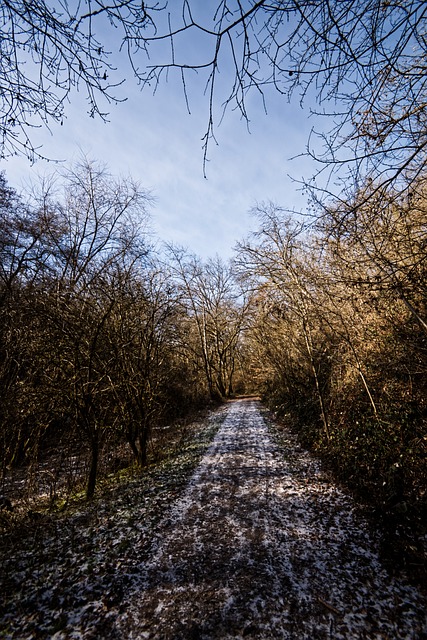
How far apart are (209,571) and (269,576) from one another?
62 cm

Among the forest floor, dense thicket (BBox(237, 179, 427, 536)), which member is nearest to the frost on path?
the forest floor

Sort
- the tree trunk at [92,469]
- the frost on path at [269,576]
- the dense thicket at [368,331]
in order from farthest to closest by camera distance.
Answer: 1. the tree trunk at [92,469]
2. the dense thicket at [368,331]
3. the frost on path at [269,576]

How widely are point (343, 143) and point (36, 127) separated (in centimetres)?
285

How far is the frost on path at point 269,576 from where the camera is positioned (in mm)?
2324

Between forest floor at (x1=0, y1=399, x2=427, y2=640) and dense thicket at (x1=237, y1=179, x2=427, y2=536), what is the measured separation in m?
0.91

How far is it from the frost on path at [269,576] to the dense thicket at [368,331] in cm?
87

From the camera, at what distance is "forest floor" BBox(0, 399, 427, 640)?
2363 mm

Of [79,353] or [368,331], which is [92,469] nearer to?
[79,353]

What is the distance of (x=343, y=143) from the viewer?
289cm

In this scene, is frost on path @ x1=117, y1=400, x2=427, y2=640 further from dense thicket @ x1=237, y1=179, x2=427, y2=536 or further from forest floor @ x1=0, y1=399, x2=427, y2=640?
dense thicket @ x1=237, y1=179, x2=427, y2=536

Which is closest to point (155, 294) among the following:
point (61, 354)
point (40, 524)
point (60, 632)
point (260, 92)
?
point (61, 354)

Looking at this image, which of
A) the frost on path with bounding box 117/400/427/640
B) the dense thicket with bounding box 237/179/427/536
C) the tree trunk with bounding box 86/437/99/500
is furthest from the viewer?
the tree trunk with bounding box 86/437/99/500

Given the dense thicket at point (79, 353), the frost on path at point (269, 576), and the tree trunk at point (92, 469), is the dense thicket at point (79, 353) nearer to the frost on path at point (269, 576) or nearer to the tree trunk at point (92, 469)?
the tree trunk at point (92, 469)

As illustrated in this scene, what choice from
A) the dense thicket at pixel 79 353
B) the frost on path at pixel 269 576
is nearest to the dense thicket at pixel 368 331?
the frost on path at pixel 269 576
